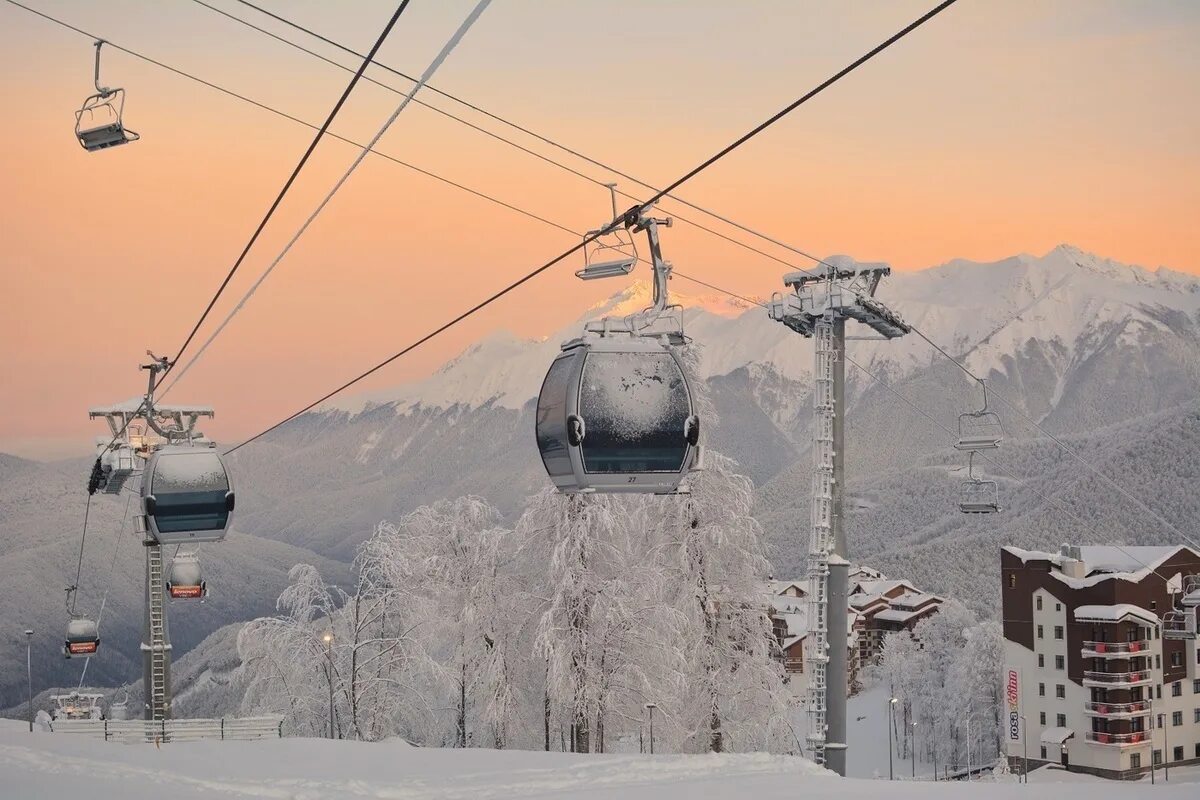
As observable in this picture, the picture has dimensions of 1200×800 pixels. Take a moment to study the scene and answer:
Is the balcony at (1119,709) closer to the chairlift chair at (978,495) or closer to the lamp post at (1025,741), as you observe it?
the lamp post at (1025,741)

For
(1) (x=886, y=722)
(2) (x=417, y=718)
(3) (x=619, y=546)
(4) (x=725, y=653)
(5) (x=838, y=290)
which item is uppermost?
(5) (x=838, y=290)

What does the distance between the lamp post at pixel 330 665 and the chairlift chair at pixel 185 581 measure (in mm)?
7260

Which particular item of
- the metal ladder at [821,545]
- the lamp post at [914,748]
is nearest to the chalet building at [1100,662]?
the lamp post at [914,748]

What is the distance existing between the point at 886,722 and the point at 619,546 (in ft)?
254

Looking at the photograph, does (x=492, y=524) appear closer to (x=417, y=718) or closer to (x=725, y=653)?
(x=417, y=718)

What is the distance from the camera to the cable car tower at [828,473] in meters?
25.3

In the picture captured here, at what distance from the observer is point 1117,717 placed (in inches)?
2608

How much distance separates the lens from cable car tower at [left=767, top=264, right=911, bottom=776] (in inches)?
997

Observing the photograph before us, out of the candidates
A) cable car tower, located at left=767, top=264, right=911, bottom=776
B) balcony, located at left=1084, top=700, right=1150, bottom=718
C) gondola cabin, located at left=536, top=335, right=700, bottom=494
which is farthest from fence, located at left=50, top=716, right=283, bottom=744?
balcony, located at left=1084, top=700, right=1150, bottom=718

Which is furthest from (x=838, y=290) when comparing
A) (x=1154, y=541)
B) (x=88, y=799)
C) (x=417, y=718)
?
(x=1154, y=541)

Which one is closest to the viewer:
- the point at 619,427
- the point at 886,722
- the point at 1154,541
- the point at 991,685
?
the point at 619,427

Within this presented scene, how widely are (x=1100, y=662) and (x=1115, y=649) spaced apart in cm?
163

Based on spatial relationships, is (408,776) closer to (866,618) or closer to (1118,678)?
(1118,678)

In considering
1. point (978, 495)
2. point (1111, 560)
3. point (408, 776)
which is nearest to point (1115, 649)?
point (1111, 560)
